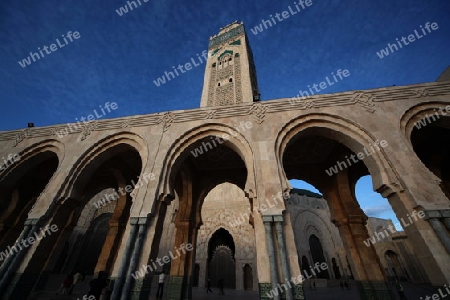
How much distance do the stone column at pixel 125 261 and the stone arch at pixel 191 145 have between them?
35.3 inches

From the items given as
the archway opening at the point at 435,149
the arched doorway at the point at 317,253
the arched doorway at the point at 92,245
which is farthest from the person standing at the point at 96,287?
the arched doorway at the point at 317,253

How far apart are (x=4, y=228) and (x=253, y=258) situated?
1245 centimetres

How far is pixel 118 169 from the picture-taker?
894 centimetres

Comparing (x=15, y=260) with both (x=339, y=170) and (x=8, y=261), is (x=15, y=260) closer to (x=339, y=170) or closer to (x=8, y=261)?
(x=8, y=261)

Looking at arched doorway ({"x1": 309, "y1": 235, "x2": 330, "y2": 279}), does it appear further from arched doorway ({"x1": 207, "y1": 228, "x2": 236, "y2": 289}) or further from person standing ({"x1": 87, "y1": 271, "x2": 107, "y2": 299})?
person standing ({"x1": 87, "y1": 271, "x2": 107, "y2": 299})

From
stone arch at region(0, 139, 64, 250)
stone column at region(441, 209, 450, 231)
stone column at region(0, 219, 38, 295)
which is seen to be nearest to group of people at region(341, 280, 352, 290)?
stone column at region(441, 209, 450, 231)

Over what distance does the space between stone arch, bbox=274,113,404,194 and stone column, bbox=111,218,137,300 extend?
12.0ft

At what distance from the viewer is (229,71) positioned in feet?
71.5

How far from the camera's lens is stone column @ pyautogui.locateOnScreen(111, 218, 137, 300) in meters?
4.21

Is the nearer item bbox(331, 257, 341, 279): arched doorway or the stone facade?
the stone facade

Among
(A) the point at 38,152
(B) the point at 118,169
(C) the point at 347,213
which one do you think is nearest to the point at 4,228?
(A) the point at 38,152

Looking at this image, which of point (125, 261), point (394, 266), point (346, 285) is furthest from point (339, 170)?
point (394, 266)

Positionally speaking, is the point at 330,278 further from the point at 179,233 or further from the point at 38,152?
the point at 38,152

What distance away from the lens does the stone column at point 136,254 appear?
13.9ft
